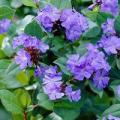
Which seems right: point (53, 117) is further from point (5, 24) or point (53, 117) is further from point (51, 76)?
point (5, 24)

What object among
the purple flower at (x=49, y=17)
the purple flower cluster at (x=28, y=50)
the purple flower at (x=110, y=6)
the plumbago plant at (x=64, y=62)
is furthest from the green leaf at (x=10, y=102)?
the purple flower at (x=110, y=6)

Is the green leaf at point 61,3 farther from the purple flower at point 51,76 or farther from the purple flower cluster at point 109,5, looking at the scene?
the purple flower at point 51,76

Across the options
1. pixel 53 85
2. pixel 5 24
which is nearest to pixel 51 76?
pixel 53 85

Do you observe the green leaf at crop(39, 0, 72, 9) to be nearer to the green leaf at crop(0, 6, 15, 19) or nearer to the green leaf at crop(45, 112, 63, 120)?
the green leaf at crop(0, 6, 15, 19)

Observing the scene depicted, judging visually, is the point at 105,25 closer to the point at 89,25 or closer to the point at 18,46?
the point at 89,25

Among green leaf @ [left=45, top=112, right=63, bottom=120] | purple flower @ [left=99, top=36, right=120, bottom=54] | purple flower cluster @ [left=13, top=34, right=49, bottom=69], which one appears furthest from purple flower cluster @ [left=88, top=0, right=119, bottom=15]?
green leaf @ [left=45, top=112, right=63, bottom=120]

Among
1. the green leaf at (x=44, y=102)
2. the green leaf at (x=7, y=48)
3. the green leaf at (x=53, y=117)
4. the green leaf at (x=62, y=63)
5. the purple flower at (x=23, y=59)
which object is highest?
the purple flower at (x=23, y=59)
